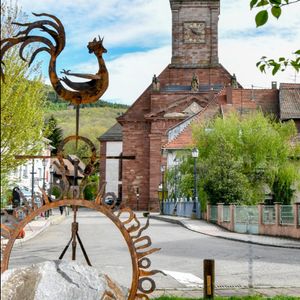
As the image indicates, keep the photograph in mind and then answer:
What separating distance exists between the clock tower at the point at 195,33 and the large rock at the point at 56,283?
64881mm

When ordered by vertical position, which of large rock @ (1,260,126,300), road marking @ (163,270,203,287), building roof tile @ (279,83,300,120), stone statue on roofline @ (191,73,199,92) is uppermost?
stone statue on roofline @ (191,73,199,92)

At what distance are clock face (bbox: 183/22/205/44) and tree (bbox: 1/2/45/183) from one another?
4770cm

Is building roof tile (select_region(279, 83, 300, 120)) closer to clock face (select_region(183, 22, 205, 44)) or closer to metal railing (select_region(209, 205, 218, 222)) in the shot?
clock face (select_region(183, 22, 205, 44))

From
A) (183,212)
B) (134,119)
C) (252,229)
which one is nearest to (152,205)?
(134,119)

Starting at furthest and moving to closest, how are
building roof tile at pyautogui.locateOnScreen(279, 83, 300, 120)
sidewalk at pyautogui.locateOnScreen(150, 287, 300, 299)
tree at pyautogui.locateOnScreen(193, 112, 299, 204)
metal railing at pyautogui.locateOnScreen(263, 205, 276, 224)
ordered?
building roof tile at pyautogui.locateOnScreen(279, 83, 300, 120) → tree at pyautogui.locateOnScreen(193, 112, 299, 204) → metal railing at pyautogui.locateOnScreen(263, 205, 276, 224) → sidewalk at pyautogui.locateOnScreen(150, 287, 300, 299)

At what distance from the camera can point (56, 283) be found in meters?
5.74

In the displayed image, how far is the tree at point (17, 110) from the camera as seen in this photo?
70.4ft

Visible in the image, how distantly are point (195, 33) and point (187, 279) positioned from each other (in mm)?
60168

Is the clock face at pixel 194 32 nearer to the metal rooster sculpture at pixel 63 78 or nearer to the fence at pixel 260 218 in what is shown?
the fence at pixel 260 218

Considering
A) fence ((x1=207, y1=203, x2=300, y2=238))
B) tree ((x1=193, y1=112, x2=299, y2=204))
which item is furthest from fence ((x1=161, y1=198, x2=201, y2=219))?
fence ((x1=207, y1=203, x2=300, y2=238))

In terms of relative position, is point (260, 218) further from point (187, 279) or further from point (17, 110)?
point (187, 279)

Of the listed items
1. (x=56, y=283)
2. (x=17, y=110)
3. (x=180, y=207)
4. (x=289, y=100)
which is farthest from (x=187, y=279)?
(x=289, y=100)

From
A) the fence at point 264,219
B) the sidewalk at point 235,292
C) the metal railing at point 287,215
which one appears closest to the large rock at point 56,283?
the sidewalk at point 235,292

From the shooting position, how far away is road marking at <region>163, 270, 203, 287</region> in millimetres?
11613
